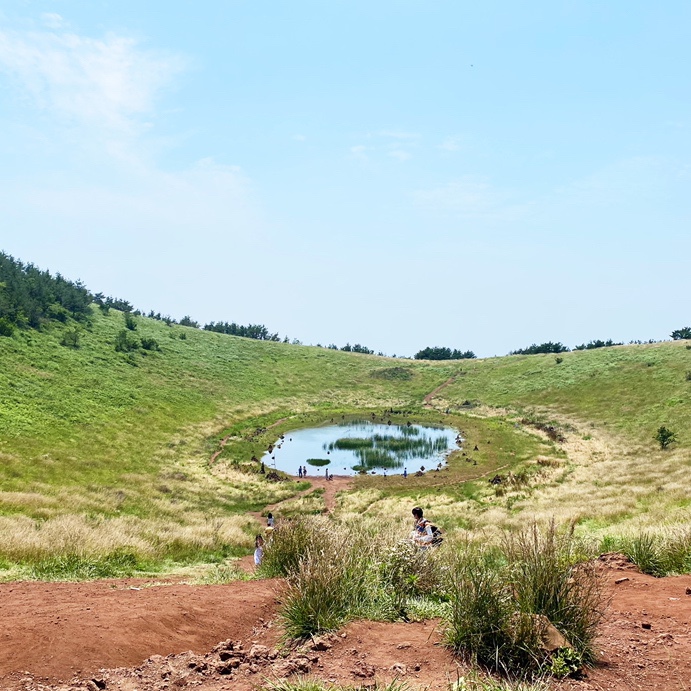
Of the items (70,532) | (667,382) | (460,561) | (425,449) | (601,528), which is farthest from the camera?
(667,382)

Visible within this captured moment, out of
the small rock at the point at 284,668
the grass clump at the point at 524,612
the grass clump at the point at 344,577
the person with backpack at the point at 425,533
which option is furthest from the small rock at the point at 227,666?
the person with backpack at the point at 425,533

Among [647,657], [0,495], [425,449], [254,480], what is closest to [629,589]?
[647,657]

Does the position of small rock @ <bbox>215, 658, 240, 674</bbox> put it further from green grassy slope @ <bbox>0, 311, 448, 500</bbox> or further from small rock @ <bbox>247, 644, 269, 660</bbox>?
green grassy slope @ <bbox>0, 311, 448, 500</bbox>

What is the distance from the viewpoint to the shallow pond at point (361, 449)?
138 ft

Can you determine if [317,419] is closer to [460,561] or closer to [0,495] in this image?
[0,495]

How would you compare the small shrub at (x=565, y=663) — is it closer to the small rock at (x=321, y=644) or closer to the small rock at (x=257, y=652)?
the small rock at (x=321, y=644)

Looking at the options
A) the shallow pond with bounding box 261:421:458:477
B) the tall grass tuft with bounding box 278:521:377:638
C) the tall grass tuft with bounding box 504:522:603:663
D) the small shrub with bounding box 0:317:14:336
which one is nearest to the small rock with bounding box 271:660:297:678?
the tall grass tuft with bounding box 278:521:377:638

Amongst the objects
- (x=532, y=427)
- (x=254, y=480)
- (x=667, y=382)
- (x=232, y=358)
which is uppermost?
(x=232, y=358)

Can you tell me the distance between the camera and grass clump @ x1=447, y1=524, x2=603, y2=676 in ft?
17.9

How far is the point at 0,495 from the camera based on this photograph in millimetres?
21000

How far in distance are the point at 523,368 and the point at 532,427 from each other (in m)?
29.7

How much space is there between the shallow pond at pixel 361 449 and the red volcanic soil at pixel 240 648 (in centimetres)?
3283

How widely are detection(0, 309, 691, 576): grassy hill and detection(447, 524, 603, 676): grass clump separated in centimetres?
1072

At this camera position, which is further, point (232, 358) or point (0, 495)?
point (232, 358)
